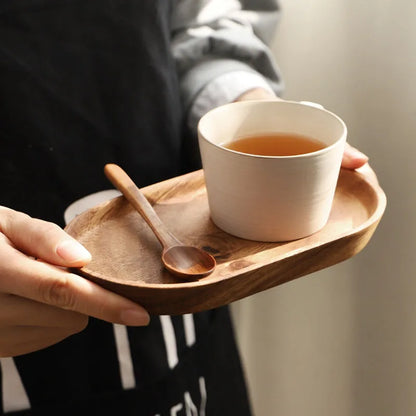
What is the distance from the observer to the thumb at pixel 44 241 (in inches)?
19.0

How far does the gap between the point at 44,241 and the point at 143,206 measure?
0.13 metres

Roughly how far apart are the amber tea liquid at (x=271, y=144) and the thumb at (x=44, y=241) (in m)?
0.20

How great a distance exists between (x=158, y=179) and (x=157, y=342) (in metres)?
0.20

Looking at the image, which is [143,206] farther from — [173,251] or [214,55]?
[214,55]

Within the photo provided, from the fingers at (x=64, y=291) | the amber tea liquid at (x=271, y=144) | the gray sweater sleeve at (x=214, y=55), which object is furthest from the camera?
the gray sweater sleeve at (x=214, y=55)

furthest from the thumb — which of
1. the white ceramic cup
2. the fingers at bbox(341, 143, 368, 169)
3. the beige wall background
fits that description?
the beige wall background

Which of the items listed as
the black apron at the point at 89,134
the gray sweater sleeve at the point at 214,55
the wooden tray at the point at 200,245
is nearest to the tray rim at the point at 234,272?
the wooden tray at the point at 200,245

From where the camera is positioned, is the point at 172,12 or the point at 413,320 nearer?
the point at 172,12

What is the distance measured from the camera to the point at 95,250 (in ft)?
1.87

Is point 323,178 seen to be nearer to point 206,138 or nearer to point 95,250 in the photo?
point 206,138

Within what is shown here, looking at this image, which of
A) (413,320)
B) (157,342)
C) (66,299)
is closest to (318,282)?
(413,320)

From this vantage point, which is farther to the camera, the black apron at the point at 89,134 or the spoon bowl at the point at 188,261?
the black apron at the point at 89,134

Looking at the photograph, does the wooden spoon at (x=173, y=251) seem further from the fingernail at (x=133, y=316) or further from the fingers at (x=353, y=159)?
the fingers at (x=353, y=159)

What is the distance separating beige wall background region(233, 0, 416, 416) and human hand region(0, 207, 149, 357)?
549 millimetres
